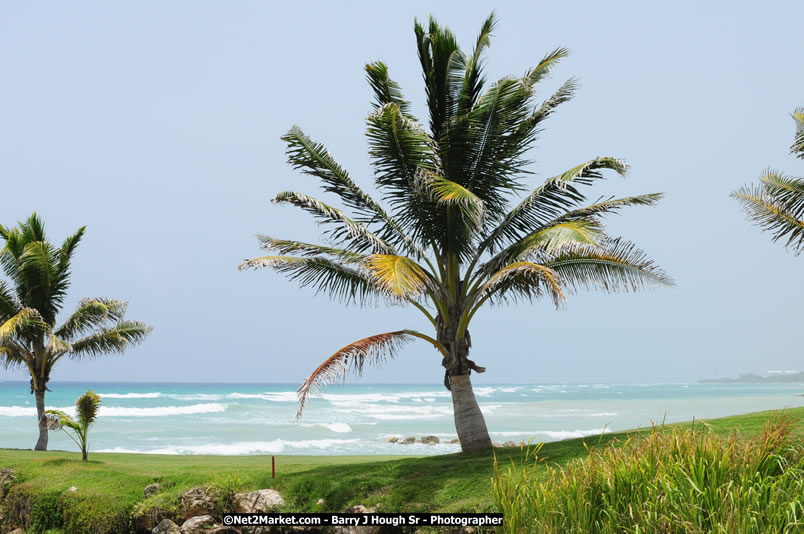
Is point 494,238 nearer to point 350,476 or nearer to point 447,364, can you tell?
point 447,364

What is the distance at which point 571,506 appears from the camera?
5.84 m

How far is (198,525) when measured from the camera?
918 centimetres

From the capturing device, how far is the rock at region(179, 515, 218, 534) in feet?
30.0

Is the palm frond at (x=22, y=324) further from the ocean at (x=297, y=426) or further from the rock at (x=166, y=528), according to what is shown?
the rock at (x=166, y=528)

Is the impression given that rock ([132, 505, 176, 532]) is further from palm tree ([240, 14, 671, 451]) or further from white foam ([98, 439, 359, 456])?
white foam ([98, 439, 359, 456])

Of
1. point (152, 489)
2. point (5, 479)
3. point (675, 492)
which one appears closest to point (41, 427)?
point (5, 479)

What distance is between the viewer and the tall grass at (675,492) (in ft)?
17.5

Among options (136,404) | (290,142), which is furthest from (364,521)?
(136,404)

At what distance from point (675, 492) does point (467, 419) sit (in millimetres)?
5455

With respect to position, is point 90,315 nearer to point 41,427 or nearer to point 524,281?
point 41,427

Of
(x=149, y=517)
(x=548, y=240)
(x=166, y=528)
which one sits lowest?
(x=166, y=528)

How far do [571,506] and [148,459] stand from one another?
11526 mm

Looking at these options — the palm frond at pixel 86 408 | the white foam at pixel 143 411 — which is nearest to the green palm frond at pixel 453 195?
the palm frond at pixel 86 408

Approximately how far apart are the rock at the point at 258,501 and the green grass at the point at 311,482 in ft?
0.52
